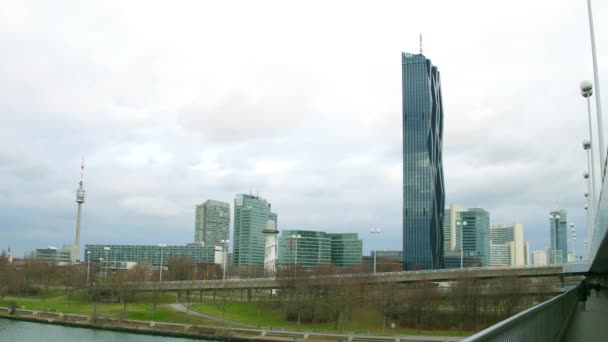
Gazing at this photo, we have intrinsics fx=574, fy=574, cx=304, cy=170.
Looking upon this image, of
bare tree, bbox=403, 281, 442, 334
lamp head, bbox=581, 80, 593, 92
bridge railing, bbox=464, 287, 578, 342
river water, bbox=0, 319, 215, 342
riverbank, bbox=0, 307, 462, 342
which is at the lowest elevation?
river water, bbox=0, 319, 215, 342

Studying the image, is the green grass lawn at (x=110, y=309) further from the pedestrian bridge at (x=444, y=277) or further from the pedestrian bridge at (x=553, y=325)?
the pedestrian bridge at (x=553, y=325)

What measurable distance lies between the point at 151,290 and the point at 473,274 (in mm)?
60766

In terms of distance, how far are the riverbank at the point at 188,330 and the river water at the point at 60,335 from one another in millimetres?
1440

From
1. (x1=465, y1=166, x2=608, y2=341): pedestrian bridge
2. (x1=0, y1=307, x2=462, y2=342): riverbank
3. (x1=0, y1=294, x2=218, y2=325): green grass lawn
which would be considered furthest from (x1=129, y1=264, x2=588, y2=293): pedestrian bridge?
(x1=465, y1=166, x2=608, y2=341): pedestrian bridge

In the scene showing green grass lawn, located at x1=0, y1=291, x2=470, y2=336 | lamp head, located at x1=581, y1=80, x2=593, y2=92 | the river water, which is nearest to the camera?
lamp head, located at x1=581, y1=80, x2=593, y2=92

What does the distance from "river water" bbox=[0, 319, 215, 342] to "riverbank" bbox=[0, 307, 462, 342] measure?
144 centimetres

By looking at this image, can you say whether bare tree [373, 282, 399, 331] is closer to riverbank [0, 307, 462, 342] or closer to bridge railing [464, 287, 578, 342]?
riverbank [0, 307, 462, 342]

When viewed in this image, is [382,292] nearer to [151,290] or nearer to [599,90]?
[151,290]

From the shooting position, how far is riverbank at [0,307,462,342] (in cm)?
6906

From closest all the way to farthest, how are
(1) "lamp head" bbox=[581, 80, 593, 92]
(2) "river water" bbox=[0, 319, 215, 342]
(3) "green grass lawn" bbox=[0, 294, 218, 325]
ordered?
(1) "lamp head" bbox=[581, 80, 593, 92]
(2) "river water" bbox=[0, 319, 215, 342]
(3) "green grass lawn" bbox=[0, 294, 218, 325]

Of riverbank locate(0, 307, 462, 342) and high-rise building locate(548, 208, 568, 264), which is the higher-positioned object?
high-rise building locate(548, 208, 568, 264)

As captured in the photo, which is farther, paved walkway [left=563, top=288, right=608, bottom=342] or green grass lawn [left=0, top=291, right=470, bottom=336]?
green grass lawn [left=0, top=291, right=470, bottom=336]

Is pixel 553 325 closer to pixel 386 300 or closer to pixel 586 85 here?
pixel 586 85

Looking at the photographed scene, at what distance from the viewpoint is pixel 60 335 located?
246 ft
